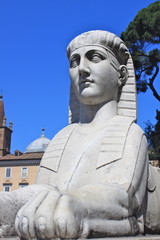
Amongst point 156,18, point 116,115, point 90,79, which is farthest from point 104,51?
point 156,18

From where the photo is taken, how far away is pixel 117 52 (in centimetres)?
438

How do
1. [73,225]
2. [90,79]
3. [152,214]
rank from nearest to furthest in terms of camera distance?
[73,225], [152,214], [90,79]

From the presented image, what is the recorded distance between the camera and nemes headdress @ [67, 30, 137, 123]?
4207 millimetres

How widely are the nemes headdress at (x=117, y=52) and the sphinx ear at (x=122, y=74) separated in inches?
2.1

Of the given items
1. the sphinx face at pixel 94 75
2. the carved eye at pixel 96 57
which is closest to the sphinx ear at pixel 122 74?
the sphinx face at pixel 94 75

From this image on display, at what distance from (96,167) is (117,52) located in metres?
1.51

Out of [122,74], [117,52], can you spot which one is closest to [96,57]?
[117,52]

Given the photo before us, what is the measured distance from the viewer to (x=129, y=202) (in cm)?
322

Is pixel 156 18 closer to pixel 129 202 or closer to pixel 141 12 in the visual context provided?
pixel 141 12

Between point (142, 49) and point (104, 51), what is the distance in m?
12.5

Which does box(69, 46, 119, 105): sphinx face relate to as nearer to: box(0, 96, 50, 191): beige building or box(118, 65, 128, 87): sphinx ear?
box(118, 65, 128, 87): sphinx ear

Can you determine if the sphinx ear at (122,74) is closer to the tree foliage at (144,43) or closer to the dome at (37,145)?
the tree foliage at (144,43)

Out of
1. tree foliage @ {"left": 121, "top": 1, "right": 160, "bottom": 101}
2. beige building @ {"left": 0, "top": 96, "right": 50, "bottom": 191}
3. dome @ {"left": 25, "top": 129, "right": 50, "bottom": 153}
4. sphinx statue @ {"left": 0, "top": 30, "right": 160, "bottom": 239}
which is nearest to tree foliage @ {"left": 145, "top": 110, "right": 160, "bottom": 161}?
tree foliage @ {"left": 121, "top": 1, "right": 160, "bottom": 101}

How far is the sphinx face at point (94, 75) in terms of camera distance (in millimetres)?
4133
